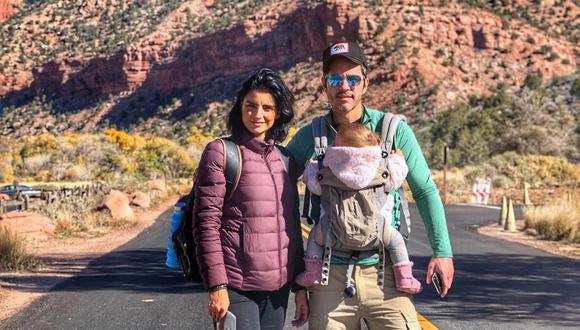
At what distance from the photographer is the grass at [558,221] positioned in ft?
59.2

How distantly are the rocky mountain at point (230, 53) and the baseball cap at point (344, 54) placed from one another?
58.1 meters

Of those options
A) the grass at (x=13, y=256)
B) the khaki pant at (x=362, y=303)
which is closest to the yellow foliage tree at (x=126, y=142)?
the grass at (x=13, y=256)

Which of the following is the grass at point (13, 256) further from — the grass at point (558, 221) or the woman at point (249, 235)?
the grass at point (558, 221)

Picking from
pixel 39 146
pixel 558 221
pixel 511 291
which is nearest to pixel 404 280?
pixel 511 291

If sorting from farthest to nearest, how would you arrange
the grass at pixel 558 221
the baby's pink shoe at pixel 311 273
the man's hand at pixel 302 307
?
1. the grass at pixel 558 221
2. the man's hand at pixel 302 307
3. the baby's pink shoe at pixel 311 273

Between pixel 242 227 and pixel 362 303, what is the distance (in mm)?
644

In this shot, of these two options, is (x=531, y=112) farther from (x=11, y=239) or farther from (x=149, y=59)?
(x=149, y=59)

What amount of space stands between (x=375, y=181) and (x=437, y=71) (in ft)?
230

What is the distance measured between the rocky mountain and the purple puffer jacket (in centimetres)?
5847

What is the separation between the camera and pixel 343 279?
3.75 metres

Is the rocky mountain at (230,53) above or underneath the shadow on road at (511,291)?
above

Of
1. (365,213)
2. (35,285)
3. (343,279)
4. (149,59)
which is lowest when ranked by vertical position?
(35,285)

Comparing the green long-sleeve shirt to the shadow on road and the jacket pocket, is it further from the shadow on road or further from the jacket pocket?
the shadow on road

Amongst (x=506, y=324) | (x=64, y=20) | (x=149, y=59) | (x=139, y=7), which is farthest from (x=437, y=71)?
(x=506, y=324)
